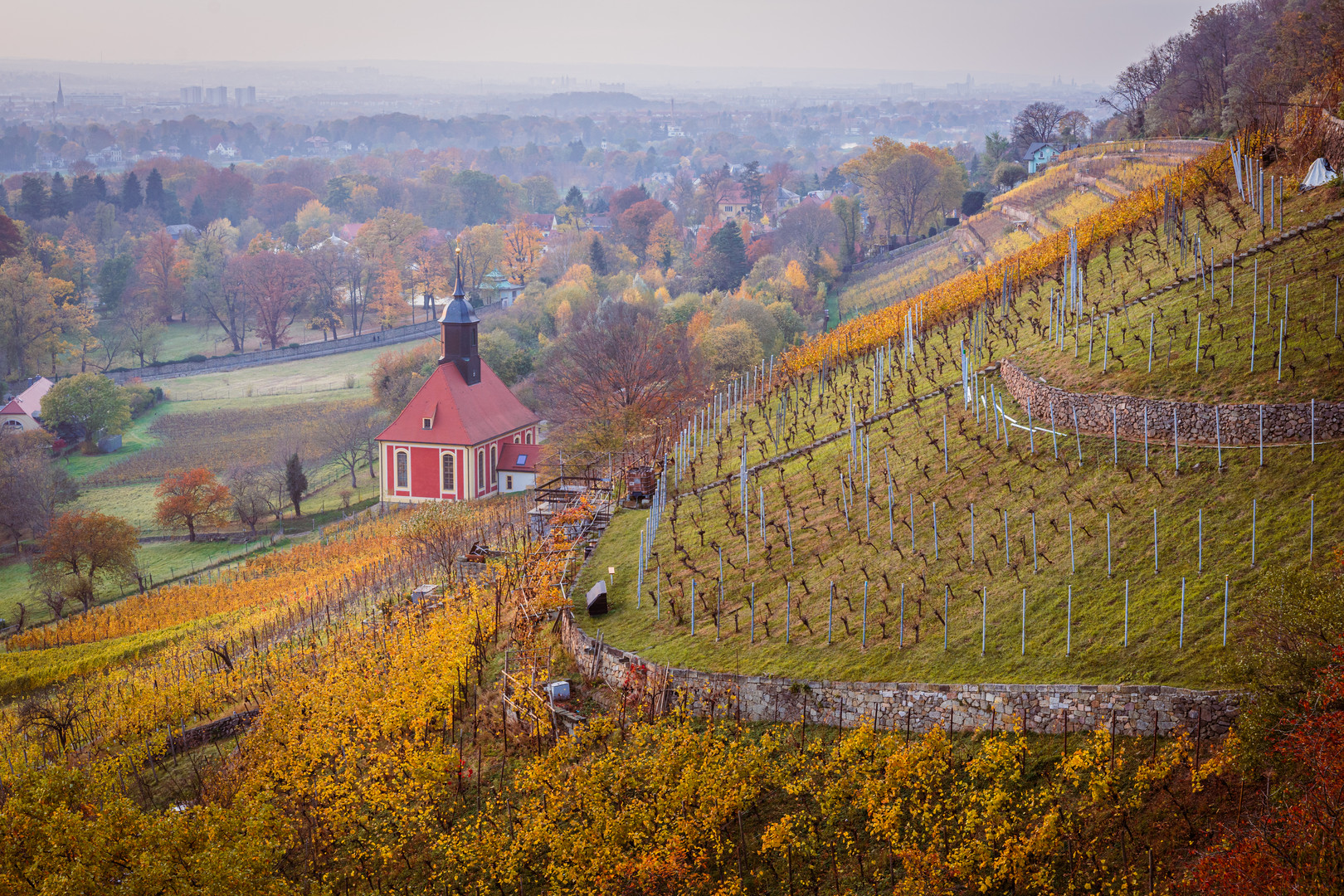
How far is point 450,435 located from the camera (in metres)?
51.4

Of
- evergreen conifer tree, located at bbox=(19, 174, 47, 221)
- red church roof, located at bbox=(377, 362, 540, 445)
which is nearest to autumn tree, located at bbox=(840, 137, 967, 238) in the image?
red church roof, located at bbox=(377, 362, 540, 445)

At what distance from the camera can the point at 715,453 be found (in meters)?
34.8

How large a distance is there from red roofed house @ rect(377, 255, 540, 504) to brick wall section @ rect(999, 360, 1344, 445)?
32.2 metres

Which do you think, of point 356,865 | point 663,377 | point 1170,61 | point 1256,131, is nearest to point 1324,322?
point 1256,131

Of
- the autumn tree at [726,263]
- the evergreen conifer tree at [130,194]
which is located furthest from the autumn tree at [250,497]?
the evergreen conifer tree at [130,194]

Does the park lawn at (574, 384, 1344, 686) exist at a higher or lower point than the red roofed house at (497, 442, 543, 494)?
higher

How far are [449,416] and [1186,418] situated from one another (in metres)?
37.1

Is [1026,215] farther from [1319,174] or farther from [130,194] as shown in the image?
[130,194]

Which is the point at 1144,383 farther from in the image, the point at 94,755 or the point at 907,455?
the point at 94,755

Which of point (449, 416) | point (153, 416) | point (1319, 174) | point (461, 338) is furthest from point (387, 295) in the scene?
point (1319, 174)

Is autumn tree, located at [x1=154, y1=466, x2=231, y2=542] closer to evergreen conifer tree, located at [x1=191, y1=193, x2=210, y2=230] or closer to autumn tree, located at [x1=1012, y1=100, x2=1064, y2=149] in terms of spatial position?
autumn tree, located at [x1=1012, y1=100, x2=1064, y2=149]

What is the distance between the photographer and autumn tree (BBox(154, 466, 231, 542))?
2074 inches

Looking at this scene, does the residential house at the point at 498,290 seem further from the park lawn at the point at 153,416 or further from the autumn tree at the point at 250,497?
the autumn tree at the point at 250,497

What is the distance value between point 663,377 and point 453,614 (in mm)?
29548
